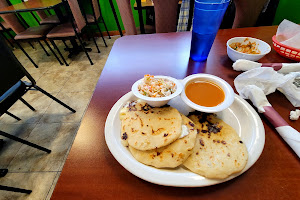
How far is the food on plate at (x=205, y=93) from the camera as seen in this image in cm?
77

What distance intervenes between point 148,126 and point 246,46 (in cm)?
117

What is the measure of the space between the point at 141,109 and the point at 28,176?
2.01 m

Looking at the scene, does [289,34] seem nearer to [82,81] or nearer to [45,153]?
[45,153]

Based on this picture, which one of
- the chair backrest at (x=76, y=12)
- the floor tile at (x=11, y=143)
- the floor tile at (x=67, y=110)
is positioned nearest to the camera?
the floor tile at (x=11, y=143)

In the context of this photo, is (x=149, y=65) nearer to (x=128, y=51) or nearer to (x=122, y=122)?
(x=128, y=51)

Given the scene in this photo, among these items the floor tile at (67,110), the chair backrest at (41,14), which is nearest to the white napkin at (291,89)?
the floor tile at (67,110)

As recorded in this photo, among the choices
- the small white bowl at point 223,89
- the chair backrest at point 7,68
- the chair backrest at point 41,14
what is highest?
the small white bowl at point 223,89

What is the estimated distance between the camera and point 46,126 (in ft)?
7.66

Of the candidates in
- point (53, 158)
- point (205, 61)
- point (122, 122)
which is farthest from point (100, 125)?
point (53, 158)

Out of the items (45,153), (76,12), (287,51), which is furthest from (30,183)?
(76,12)

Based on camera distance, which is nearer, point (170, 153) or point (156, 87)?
point (170, 153)

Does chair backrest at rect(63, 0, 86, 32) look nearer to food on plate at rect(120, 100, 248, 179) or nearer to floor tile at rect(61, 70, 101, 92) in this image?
floor tile at rect(61, 70, 101, 92)

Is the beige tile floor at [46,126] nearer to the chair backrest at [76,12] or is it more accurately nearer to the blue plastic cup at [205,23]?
the chair backrest at [76,12]

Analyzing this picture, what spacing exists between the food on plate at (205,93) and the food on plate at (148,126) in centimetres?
16
